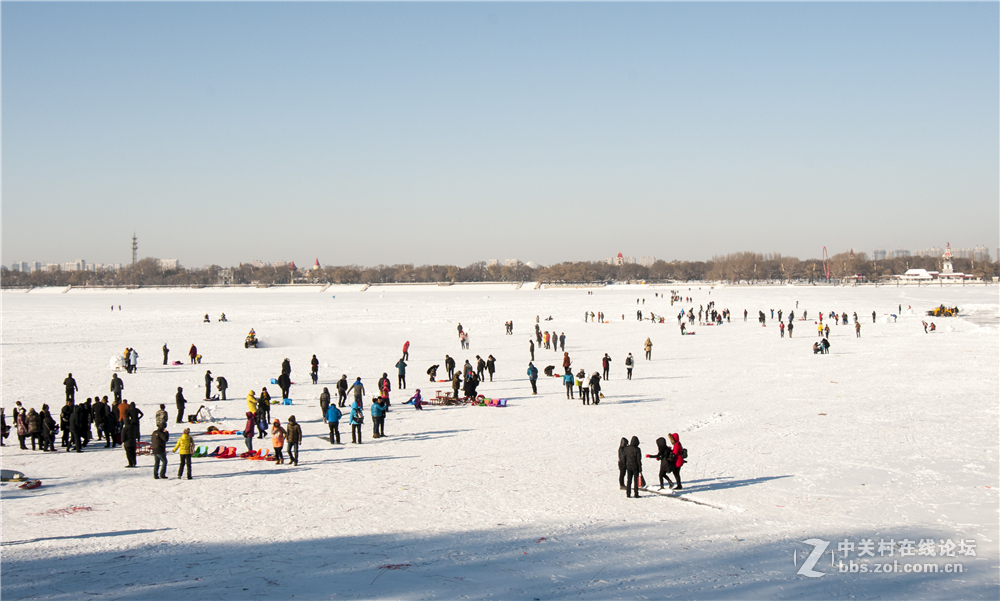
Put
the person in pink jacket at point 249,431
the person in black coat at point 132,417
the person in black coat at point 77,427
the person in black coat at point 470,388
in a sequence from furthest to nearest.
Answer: the person in black coat at point 470,388 < the person in black coat at point 77,427 < the person in pink jacket at point 249,431 < the person in black coat at point 132,417

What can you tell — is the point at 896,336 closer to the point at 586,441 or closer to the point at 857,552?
the point at 586,441

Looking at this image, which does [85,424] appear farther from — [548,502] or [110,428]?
[548,502]

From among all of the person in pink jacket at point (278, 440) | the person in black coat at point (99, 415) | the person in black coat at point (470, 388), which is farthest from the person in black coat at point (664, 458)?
the person in black coat at point (99, 415)

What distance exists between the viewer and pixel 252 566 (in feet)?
24.6

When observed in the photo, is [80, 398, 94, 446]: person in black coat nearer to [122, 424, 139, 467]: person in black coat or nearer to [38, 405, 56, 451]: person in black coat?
[38, 405, 56, 451]: person in black coat

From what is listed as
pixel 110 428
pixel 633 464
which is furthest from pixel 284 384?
pixel 633 464

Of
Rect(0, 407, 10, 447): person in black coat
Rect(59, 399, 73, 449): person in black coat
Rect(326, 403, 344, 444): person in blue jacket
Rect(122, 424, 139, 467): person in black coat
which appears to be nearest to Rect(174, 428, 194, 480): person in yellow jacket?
Rect(122, 424, 139, 467): person in black coat

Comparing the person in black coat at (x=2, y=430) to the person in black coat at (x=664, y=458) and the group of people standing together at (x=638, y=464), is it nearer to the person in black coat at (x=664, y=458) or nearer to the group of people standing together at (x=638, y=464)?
the group of people standing together at (x=638, y=464)

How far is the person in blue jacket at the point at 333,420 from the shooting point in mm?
13164

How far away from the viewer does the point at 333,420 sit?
13.3 meters

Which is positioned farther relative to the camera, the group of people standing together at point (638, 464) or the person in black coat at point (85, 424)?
the person in black coat at point (85, 424)

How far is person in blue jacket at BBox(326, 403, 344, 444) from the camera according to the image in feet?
43.2

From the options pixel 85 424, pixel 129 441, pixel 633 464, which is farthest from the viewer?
pixel 85 424

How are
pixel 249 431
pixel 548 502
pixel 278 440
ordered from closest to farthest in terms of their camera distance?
pixel 548 502 < pixel 278 440 < pixel 249 431
